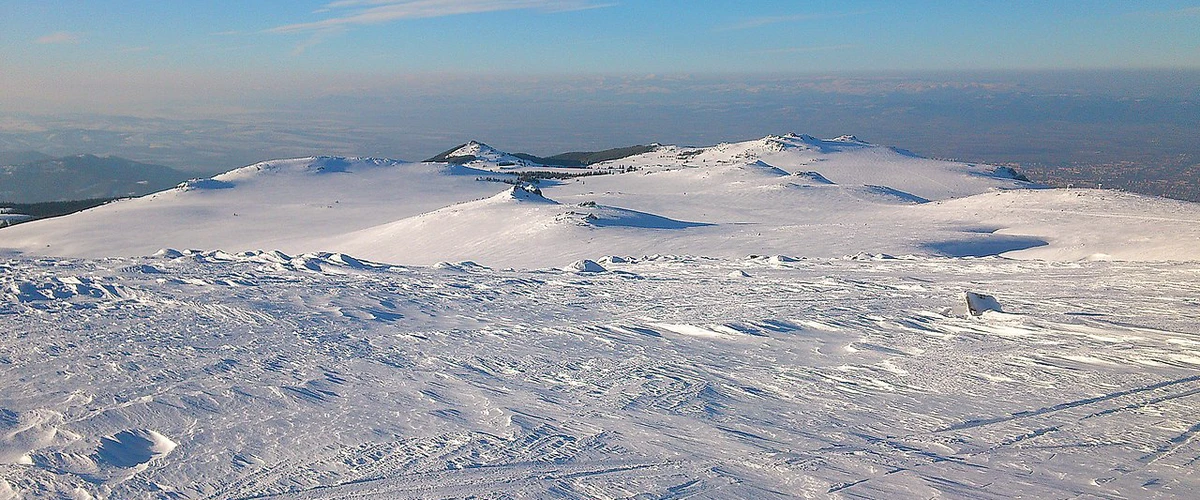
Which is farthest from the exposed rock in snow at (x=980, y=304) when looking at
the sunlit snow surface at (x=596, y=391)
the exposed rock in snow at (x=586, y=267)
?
the exposed rock in snow at (x=586, y=267)

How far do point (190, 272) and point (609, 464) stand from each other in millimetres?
10320

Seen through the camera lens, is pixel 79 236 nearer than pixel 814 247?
No

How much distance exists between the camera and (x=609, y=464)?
16.8 ft

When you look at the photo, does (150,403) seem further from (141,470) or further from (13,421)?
(141,470)

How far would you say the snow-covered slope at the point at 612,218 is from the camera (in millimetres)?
21547

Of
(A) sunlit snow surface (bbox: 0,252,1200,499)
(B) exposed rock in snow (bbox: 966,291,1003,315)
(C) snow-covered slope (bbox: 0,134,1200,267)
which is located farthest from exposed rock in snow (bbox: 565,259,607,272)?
(B) exposed rock in snow (bbox: 966,291,1003,315)

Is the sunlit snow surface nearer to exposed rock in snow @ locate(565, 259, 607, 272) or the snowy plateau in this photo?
the snowy plateau

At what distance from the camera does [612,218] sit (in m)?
27.4

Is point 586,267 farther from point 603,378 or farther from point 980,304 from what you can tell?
point 603,378

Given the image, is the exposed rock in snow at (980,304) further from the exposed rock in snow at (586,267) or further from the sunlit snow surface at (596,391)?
the exposed rock in snow at (586,267)

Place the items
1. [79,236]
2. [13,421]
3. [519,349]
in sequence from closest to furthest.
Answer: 1. [13,421]
2. [519,349]
3. [79,236]

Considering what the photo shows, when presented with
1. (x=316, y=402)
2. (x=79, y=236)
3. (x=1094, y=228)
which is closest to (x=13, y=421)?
(x=316, y=402)

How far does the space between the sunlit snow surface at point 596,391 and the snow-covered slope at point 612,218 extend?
9.75 meters

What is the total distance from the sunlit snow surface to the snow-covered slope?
975cm
